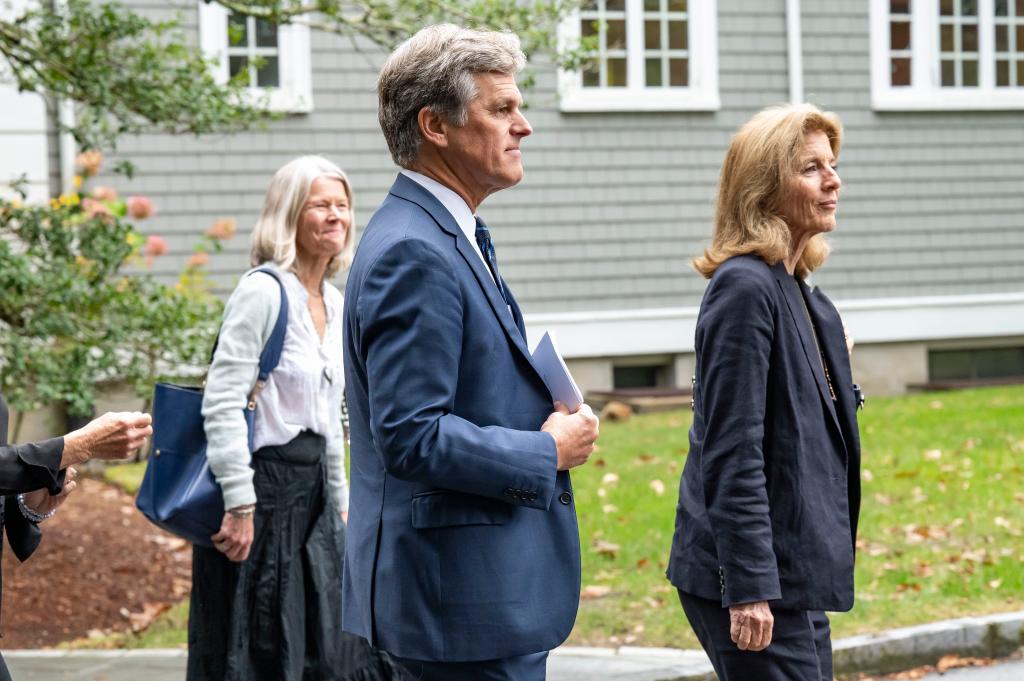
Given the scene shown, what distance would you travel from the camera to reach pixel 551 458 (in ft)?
9.46

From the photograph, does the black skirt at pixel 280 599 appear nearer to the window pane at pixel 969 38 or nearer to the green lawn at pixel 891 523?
the green lawn at pixel 891 523

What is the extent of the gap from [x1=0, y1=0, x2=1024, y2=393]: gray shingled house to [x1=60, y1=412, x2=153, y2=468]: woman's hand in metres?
10.5

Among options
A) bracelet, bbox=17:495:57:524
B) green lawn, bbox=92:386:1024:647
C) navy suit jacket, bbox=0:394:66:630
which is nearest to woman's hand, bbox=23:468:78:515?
bracelet, bbox=17:495:57:524

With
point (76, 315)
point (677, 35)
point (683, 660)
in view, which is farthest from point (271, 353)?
point (677, 35)

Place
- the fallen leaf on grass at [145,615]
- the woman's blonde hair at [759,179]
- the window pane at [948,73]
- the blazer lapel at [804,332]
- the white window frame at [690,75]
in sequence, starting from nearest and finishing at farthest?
the blazer lapel at [804,332] < the woman's blonde hair at [759,179] < the fallen leaf on grass at [145,615] < the white window frame at [690,75] < the window pane at [948,73]

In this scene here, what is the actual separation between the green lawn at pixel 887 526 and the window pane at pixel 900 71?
4.46m

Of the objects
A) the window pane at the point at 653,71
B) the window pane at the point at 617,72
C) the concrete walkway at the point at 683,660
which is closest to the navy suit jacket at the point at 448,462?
the concrete walkway at the point at 683,660

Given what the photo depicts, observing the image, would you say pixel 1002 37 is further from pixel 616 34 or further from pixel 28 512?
pixel 28 512

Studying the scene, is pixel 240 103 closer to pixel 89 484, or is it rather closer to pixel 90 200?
pixel 90 200

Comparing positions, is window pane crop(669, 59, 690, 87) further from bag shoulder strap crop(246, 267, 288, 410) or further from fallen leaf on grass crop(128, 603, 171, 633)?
bag shoulder strap crop(246, 267, 288, 410)

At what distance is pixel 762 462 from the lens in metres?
3.44

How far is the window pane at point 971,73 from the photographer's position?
1653 centimetres

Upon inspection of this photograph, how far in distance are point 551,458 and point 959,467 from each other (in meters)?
8.12

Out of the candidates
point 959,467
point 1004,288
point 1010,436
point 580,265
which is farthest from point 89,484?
point 1004,288
